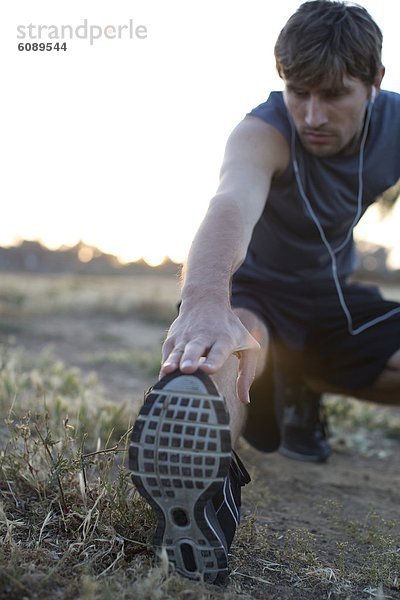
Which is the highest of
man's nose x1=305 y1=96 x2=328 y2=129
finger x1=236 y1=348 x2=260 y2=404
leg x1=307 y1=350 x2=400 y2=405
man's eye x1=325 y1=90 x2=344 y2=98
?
man's eye x1=325 y1=90 x2=344 y2=98

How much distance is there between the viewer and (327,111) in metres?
2.87

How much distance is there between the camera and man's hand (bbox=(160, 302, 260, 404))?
1.82 metres

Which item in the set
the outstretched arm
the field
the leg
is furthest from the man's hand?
the leg

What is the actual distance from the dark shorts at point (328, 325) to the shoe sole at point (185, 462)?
1.62 m

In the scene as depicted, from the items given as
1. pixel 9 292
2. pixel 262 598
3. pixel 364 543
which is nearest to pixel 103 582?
pixel 262 598

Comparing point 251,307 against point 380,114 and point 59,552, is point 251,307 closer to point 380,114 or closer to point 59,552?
point 380,114

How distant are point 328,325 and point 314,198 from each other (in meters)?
0.68

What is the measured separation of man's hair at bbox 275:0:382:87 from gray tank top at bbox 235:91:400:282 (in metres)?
0.27

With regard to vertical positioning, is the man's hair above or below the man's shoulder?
above

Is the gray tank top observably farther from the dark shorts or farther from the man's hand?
the man's hand

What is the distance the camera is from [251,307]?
130 inches

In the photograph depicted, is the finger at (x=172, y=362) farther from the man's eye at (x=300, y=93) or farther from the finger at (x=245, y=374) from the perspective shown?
the man's eye at (x=300, y=93)

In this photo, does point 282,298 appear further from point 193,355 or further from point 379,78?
point 193,355

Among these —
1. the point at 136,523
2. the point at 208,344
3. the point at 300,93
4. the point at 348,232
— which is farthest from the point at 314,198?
the point at 136,523
